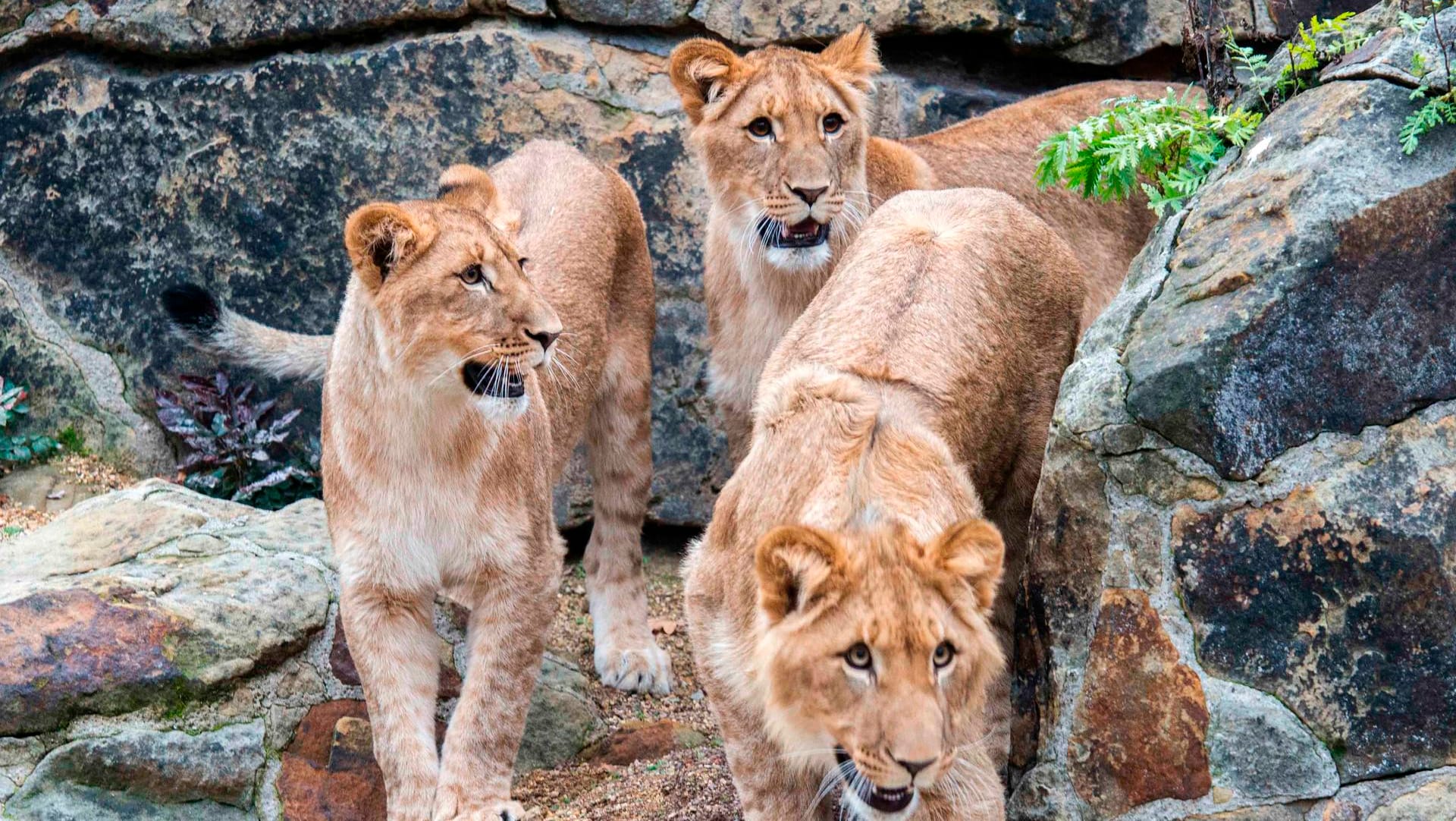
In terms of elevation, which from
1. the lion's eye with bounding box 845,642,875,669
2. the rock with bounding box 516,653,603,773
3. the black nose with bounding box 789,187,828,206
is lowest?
the rock with bounding box 516,653,603,773

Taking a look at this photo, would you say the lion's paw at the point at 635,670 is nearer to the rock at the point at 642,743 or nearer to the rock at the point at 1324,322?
the rock at the point at 642,743

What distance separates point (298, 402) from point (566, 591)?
1.36 metres

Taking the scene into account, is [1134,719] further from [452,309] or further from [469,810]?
[452,309]

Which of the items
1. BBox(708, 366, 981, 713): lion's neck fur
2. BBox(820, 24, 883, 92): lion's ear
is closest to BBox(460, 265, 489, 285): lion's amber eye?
BBox(708, 366, 981, 713): lion's neck fur

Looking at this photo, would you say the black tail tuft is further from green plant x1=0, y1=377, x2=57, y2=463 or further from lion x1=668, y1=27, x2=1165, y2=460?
lion x1=668, y1=27, x2=1165, y2=460

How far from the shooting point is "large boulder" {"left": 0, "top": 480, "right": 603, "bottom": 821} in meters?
4.53

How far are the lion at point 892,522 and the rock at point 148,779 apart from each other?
1.54 m

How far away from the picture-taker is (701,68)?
19.5 feet

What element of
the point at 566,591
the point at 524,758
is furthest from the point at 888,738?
the point at 566,591

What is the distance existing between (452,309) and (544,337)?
0.88ft

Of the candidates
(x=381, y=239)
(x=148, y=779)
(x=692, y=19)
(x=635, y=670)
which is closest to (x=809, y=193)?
(x=692, y=19)

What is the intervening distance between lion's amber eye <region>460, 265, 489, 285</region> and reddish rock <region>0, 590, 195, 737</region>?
137 cm

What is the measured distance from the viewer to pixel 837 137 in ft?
19.2

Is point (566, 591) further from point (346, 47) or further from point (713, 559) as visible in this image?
point (713, 559)
